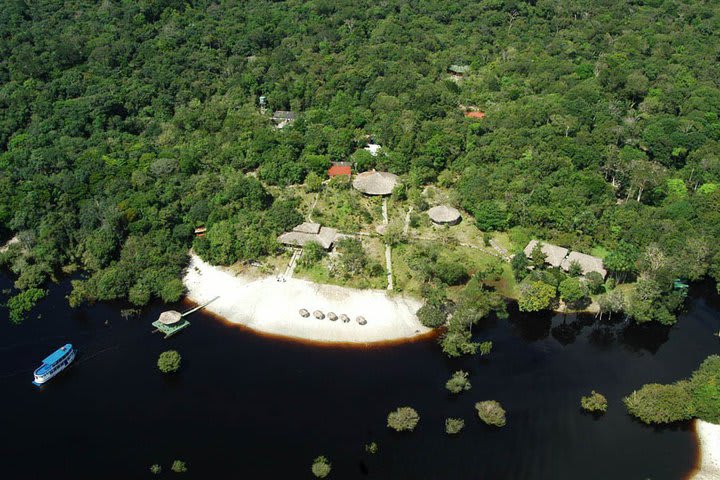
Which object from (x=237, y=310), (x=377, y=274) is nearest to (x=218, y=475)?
(x=237, y=310)

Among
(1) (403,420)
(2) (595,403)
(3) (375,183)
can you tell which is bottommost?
(2) (595,403)

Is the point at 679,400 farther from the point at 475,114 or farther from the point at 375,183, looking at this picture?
the point at 475,114

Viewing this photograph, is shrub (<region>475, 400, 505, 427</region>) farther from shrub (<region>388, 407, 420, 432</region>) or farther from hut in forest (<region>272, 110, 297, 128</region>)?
hut in forest (<region>272, 110, 297, 128</region>)

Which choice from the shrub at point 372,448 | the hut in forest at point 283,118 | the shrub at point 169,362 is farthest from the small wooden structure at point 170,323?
the hut in forest at point 283,118

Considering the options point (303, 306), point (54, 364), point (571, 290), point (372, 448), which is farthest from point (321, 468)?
point (571, 290)

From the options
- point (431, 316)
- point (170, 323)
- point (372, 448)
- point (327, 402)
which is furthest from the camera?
point (170, 323)

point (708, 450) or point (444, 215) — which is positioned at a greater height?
point (444, 215)

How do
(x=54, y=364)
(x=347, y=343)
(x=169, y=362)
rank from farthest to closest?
(x=347, y=343), (x=169, y=362), (x=54, y=364)
